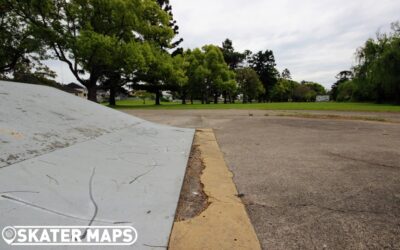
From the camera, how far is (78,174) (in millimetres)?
1881

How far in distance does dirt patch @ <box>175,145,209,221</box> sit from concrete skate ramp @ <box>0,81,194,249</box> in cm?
8

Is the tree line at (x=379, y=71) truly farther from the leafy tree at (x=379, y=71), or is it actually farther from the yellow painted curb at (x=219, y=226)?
the yellow painted curb at (x=219, y=226)

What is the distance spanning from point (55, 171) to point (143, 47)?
19.3m

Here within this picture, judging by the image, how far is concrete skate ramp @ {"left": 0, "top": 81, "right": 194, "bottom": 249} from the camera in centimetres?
137

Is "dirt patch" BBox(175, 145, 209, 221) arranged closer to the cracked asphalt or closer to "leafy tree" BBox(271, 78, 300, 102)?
the cracked asphalt

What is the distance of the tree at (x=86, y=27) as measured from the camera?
17312mm

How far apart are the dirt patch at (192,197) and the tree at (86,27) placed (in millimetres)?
16459

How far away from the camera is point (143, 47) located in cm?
1975

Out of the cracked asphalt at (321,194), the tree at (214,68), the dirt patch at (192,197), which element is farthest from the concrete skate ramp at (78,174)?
the tree at (214,68)

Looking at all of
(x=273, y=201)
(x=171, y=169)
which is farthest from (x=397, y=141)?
(x=171, y=169)

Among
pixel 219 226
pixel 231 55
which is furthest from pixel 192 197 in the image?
pixel 231 55

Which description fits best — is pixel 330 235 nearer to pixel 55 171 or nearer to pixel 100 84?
pixel 55 171

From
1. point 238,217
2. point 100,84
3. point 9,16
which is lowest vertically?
point 238,217

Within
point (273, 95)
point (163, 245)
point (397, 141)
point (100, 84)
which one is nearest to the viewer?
point (163, 245)
